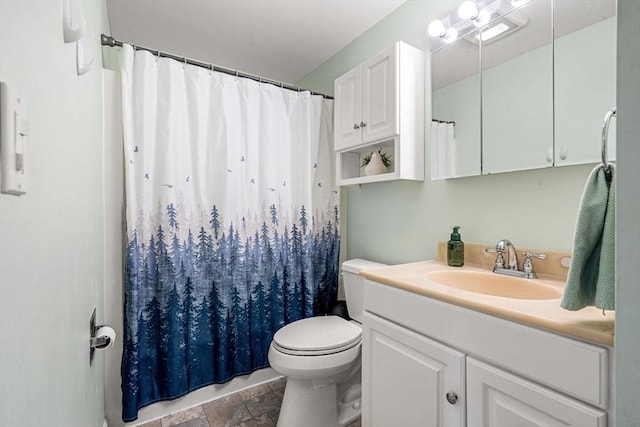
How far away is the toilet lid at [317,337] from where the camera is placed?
4.68 feet

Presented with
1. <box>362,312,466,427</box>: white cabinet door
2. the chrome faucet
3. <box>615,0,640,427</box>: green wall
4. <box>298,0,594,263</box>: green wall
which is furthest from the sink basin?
<box>615,0,640,427</box>: green wall

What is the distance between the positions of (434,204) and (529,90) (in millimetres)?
661

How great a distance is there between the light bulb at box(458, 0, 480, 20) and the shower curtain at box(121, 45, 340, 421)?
1.00m

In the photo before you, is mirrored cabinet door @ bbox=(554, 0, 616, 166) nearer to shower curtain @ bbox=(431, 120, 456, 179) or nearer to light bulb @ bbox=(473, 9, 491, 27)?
light bulb @ bbox=(473, 9, 491, 27)

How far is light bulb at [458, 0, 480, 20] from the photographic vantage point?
55.1 inches

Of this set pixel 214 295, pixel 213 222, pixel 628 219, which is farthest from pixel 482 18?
pixel 214 295

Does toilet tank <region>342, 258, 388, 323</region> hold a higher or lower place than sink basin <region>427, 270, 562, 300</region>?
lower

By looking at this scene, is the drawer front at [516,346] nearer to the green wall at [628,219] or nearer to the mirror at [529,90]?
the green wall at [628,219]

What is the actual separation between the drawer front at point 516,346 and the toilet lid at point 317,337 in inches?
18.4

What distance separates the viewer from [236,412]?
5.46 feet

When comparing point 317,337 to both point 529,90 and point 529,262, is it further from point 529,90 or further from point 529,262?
point 529,90

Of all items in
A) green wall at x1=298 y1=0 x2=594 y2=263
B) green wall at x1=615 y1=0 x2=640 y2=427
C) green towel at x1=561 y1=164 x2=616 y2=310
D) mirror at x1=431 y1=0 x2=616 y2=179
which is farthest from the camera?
green wall at x1=298 y1=0 x2=594 y2=263

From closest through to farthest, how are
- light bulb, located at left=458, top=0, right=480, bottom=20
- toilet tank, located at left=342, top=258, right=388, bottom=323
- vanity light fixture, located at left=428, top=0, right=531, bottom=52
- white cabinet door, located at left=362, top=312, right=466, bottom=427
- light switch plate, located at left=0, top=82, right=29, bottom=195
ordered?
light switch plate, located at left=0, top=82, right=29, bottom=195 → white cabinet door, located at left=362, top=312, right=466, bottom=427 → vanity light fixture, located at left=428, top=0, right=531, bottom=52 → light bulb, located at left=458, top=0, right=480, bottom=20 → toilet tank, located at left=342, top=258, right=388, bottom=323

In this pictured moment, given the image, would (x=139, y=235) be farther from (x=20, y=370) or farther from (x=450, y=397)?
(x=450, y=397)
